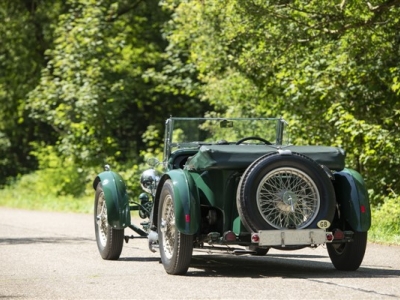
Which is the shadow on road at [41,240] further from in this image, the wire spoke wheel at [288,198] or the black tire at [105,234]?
the wire spoke wheel at [288,198]

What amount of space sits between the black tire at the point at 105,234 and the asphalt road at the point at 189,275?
6.8 inches

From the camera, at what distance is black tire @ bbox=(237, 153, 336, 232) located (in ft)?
31.4

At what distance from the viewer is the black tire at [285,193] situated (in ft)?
31.4

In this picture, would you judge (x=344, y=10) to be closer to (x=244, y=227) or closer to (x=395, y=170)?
(x=395, y=170)

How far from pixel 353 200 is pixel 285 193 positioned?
75 cm

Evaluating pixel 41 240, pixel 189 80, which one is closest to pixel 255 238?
pixel 41 240

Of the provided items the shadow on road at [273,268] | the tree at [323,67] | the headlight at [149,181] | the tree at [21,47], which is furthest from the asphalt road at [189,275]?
the tree at [21,47]

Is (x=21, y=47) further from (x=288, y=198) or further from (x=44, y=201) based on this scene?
(x=288, y=198)

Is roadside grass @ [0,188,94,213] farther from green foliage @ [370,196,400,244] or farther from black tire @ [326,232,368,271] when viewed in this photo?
black tire @ [326,232,368,271]

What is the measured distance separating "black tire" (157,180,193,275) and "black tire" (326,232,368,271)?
1549 mm

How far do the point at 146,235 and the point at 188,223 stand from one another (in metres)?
2.27

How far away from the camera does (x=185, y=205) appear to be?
9.78 meters

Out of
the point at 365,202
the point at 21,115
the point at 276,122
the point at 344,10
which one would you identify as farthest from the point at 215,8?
the point at 21,115

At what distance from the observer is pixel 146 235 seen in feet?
39.1
